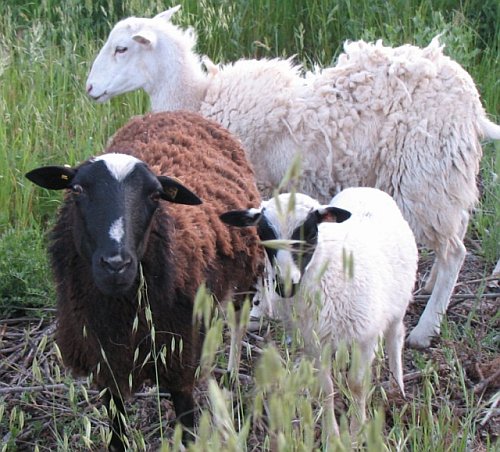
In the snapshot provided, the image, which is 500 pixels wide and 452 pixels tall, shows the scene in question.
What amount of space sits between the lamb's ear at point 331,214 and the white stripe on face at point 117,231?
31.0 inches

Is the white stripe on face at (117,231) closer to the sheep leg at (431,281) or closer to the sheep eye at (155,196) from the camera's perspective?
the sheep eye at (155,196)

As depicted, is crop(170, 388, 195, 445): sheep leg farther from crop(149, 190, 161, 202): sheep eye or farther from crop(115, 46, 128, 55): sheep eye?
crop(115, 46, 128, 55): sheep eye

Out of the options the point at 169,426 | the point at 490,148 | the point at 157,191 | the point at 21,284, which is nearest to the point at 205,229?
the point at 157,191

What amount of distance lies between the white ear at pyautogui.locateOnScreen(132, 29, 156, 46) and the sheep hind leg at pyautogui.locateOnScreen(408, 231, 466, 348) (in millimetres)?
2019

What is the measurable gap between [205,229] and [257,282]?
680 mm

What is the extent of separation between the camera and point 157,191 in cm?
346

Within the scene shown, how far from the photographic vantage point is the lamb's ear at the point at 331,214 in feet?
11.9

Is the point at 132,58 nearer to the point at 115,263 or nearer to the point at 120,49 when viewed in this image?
the point at 120,49

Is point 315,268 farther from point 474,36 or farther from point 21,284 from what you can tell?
point 474,36

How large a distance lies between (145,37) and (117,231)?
255cm

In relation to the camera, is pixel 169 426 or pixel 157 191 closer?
pixel 157 191

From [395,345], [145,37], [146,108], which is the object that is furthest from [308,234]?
[146,108]

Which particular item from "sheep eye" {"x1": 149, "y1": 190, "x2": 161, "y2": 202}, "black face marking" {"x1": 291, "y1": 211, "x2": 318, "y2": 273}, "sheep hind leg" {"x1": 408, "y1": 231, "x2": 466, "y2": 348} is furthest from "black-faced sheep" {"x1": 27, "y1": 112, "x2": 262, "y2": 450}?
"sheep hind leg" {"x1": 408, "y1": 231, "x2": 466, "y2": 348}

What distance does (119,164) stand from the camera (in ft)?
11.3
